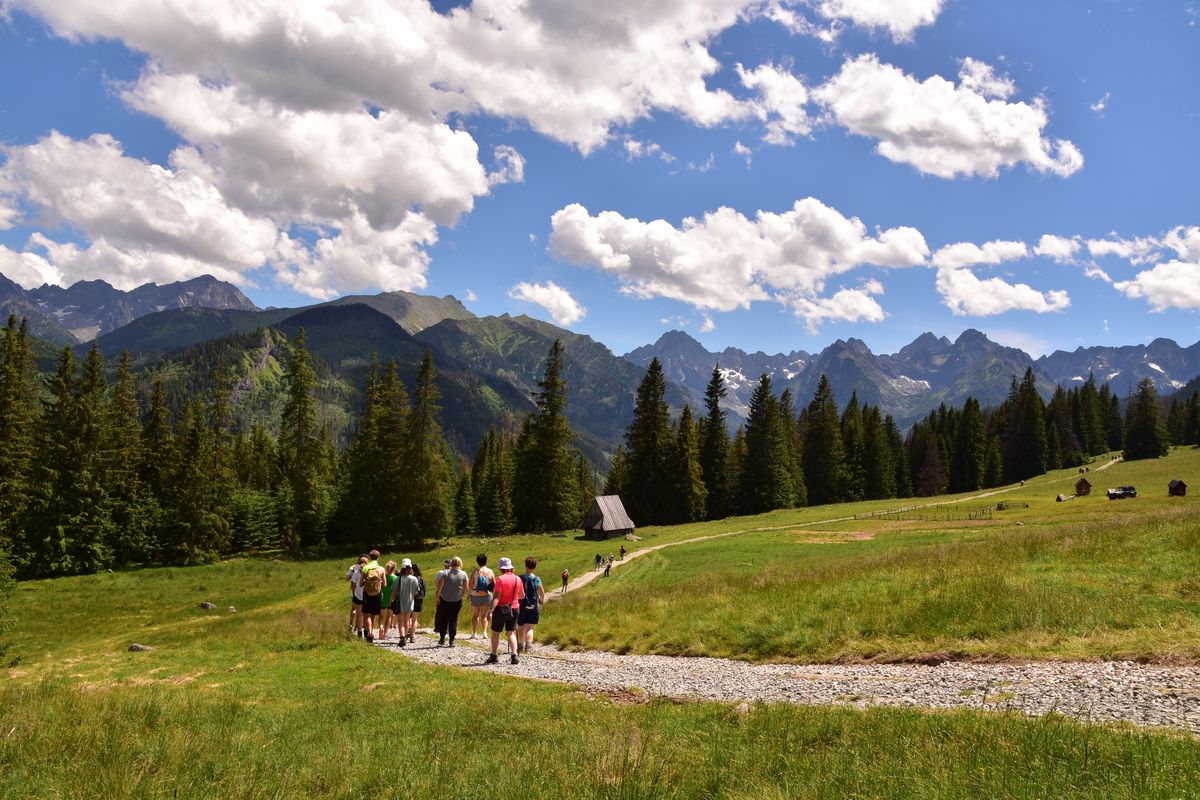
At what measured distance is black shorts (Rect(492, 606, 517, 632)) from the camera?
14.8m

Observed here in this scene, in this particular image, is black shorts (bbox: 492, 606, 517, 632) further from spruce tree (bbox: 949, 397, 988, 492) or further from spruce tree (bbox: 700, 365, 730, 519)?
spruce tree (bbox: 949, 397, 988, 492)

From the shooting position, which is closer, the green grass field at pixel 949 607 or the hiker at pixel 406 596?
the green grass field at pixel 949 607

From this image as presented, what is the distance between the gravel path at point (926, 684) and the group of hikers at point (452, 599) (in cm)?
136

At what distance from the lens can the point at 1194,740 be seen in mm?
5992

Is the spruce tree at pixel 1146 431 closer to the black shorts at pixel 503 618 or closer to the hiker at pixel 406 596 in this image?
the black shorts at pixel 503 618

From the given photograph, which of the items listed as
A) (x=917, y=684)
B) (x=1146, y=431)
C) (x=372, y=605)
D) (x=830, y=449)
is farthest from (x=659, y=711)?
(x=1146, y=431)

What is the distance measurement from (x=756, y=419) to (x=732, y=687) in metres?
77.0

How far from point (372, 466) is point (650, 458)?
33776 millimetres

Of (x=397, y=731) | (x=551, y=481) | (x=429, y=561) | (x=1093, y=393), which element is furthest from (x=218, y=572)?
(x=1093, y=393)

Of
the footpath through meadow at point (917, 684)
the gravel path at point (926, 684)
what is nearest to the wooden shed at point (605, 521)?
the footpath through meadow at point (917, 684)

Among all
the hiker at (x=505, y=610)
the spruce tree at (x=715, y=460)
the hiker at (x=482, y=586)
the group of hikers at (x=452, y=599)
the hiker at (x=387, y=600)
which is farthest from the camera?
the spruce tree at (x=715, y=460)

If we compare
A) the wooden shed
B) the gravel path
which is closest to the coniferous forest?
the wooden shed

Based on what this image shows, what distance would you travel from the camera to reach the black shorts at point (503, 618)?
14.8m

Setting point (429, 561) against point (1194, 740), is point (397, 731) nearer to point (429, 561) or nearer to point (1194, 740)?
point (1194, 740)
